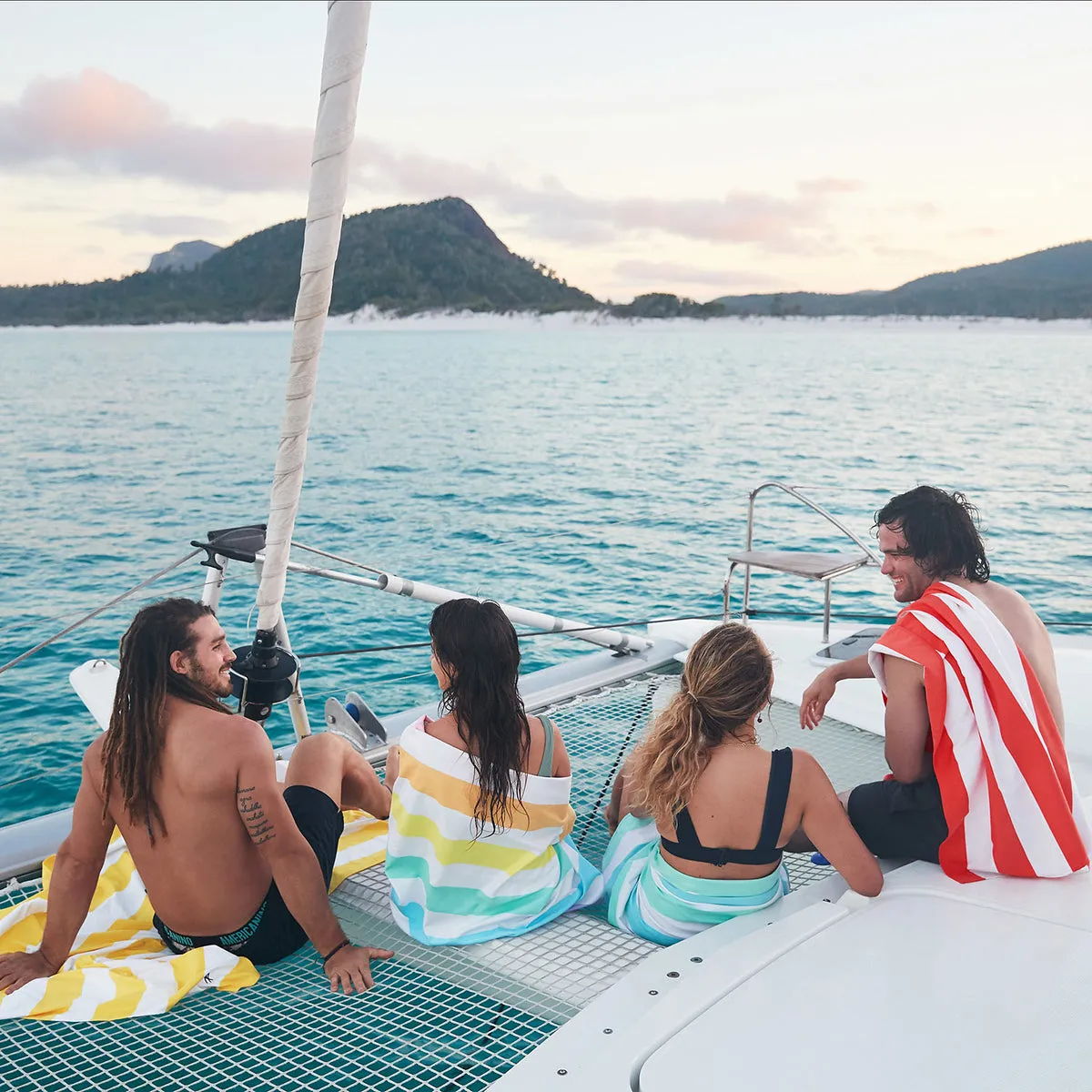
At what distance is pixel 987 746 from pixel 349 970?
151cm

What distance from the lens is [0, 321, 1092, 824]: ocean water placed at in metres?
9.68

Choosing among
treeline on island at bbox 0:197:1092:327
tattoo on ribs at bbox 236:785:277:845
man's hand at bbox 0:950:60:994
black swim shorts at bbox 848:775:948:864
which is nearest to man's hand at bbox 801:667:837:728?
black swim shorts at bbox 848:775:948:864

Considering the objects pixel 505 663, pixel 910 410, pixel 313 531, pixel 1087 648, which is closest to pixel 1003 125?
pixel 910 410

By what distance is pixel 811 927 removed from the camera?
2180 millimetres

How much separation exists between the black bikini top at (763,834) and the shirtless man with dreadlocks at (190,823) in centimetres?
74

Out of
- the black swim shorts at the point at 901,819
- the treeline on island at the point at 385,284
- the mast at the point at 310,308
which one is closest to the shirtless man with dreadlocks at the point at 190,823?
the mast at the point at 310,308

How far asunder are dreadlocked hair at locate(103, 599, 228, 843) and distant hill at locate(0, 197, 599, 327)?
9631cm

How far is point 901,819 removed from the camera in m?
2.52

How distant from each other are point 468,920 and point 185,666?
89 cm

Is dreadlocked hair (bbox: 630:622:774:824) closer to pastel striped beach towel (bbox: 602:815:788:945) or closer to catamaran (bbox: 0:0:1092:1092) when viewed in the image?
pastel striped beach towel (bbox: 602:815:788:945)

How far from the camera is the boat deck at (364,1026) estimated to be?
2.01m

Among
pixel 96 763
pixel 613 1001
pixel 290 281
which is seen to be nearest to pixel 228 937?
pixel 96 763

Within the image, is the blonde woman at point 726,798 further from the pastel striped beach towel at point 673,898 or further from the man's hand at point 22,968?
the man's hand at point 22,968

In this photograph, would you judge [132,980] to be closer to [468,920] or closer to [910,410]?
[468,920]
